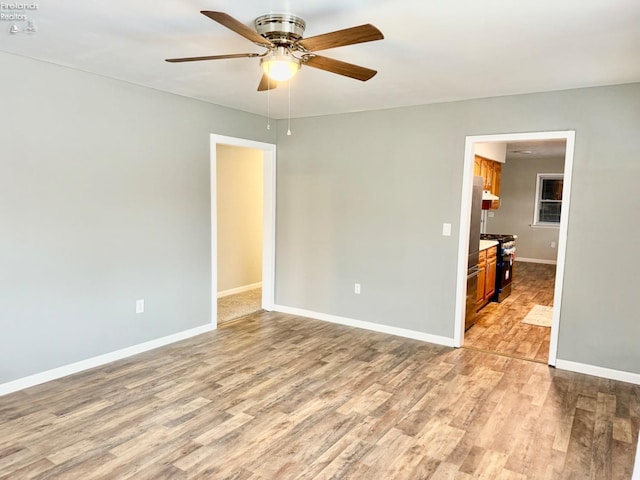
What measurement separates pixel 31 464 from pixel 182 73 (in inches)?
111

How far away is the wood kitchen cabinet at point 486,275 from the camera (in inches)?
214

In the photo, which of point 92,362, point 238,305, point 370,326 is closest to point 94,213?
point 92,362

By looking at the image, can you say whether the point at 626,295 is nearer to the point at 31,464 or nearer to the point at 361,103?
the point at 361,103

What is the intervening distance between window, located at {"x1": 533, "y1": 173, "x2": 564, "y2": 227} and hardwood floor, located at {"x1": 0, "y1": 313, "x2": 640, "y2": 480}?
6656 mm

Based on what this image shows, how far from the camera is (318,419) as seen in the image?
2.88m

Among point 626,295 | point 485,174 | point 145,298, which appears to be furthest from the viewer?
point 485,174

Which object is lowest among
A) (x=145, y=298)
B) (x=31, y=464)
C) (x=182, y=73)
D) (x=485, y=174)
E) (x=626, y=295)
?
(x=31, y=464)

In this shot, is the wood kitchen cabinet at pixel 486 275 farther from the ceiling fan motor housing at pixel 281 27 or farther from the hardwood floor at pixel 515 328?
the ceiling fan motor housing at pixel 281 27

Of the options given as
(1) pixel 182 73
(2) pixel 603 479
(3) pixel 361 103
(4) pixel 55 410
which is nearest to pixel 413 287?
(3) pixel 361 103

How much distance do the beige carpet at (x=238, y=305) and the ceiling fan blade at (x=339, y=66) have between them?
3.50 meters

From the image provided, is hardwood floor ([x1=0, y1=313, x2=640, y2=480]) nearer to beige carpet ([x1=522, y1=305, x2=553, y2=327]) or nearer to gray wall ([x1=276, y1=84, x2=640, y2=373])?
gray wall ([x1=276, y1=84, x2=640, y2=373])

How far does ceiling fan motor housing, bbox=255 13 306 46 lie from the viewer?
7.13 ft

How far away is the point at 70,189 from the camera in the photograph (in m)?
3.35

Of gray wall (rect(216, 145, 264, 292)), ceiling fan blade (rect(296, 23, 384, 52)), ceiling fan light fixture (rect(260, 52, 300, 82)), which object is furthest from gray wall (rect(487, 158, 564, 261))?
ceiling fan blade (rect(296, 23, 384, 52))
